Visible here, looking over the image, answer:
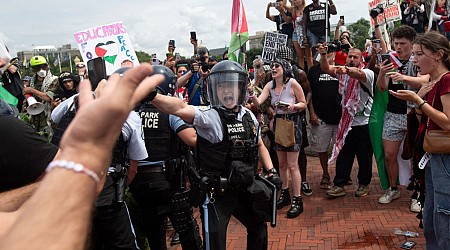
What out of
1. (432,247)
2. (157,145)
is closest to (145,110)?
(157,145)

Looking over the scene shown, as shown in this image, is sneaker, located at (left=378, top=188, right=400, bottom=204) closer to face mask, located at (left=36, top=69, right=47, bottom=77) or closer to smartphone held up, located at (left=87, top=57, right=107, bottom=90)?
smartphone held up, located at (left=87, top=57, right=107, bottom=90)

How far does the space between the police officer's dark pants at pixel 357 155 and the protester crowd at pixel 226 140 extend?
0.7 inches

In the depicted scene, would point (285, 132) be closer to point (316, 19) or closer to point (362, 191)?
point (362, 191)

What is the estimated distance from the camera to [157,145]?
366 centimetres

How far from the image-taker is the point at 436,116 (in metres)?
2.84

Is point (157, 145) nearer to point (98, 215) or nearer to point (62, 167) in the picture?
point (98, 215)

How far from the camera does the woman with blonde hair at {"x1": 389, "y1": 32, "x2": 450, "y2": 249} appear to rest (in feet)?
9.29

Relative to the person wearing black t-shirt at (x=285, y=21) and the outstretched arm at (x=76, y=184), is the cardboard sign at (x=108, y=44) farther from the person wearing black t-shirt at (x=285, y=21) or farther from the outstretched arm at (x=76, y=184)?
the person wearing black t-shirt at (x=285, y=21)

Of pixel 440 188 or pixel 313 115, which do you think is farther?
pixel 313 115

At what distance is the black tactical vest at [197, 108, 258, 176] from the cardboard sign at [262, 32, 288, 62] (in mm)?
3836

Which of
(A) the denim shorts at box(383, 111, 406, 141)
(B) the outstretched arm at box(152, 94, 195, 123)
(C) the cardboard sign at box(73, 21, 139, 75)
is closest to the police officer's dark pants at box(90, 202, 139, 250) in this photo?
(B) the outstretched arm at box(152, 94, 195, 123)

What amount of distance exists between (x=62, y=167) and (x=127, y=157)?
8.34 ft

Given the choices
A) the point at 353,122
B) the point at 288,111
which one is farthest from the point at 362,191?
the point at 288,111

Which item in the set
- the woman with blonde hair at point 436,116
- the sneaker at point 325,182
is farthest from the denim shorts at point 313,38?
the woman with blonde hair at point 436,116
